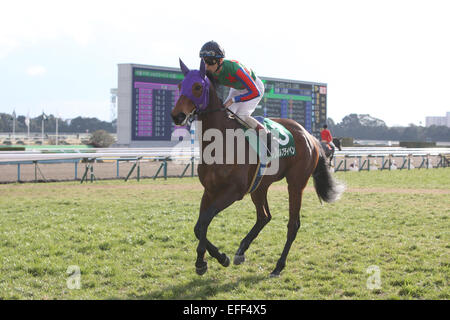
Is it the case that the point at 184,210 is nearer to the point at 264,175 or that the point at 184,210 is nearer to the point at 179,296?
the point at 264,175

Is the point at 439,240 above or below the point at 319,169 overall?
below

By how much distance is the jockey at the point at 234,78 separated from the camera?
3928 millimetres

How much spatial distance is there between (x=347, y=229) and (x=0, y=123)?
311 ft

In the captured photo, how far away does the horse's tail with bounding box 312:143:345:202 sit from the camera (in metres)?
5.38

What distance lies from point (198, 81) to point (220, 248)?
232 centimetres

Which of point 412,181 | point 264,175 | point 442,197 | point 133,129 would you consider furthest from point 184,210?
point 133,129

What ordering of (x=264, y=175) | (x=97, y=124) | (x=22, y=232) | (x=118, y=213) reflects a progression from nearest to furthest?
(x=264, y=175) → (x=22, y=232) → (x=118, y=213) → (x=97, y=124)

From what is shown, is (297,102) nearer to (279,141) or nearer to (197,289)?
(279,141)

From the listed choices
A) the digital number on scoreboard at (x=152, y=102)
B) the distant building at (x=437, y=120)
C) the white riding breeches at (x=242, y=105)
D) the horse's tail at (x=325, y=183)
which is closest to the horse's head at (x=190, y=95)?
the white riding breeches at (x=242, y=105)

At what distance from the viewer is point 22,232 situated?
5.93 m

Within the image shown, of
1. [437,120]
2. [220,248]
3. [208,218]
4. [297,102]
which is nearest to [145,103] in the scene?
[297,102]

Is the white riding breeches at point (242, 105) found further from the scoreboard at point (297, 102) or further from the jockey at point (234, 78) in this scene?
the scoreboard at point (297, 102)

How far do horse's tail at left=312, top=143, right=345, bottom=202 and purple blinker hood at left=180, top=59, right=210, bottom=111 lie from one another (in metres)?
2.12

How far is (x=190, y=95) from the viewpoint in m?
3.68
